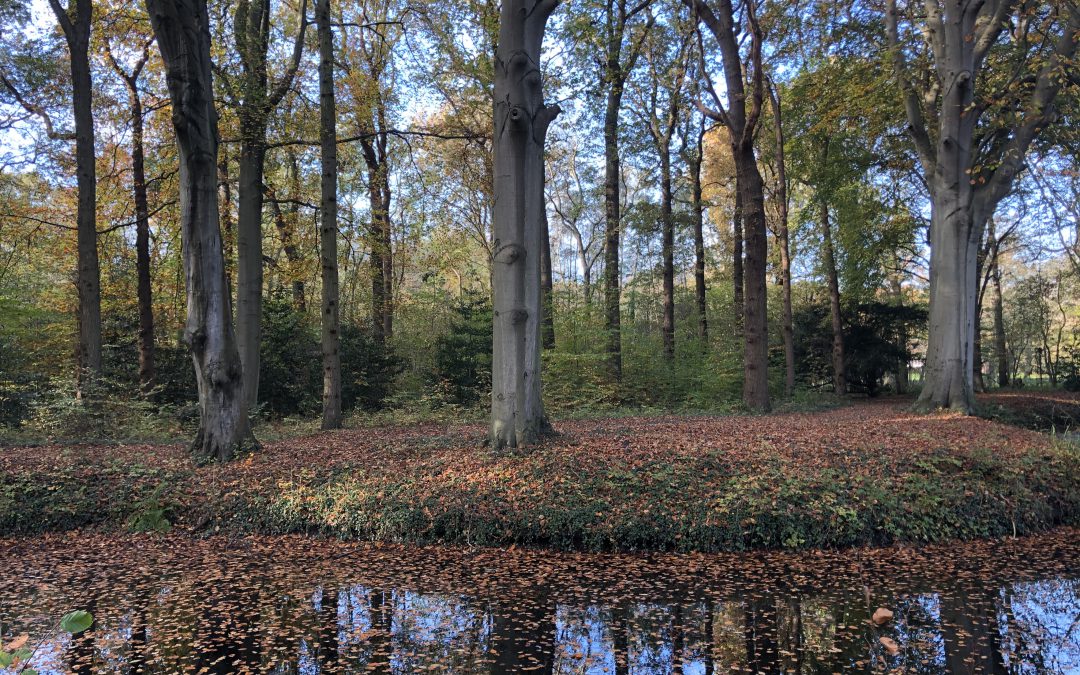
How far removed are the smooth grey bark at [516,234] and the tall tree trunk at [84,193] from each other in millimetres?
8700

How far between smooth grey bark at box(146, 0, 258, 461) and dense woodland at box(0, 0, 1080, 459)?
4 centimetres

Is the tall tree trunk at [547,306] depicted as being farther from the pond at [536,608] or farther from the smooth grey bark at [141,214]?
the pond at [536,608]

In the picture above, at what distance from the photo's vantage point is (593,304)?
744 inches

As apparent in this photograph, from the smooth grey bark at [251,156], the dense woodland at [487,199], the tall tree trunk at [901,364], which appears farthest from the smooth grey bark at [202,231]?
the tall tree trunk at [901,364]

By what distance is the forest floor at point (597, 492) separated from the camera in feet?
20.7

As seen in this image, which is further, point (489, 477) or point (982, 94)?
point (982, 94)

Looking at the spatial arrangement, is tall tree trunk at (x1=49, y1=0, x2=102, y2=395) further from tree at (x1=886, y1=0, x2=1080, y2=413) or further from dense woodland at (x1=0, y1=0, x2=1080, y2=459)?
tree at (x1=886, y1=0, x2=1080, y2=413)

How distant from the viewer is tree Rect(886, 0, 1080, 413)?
11875 mm

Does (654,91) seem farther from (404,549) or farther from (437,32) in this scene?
(404,549)

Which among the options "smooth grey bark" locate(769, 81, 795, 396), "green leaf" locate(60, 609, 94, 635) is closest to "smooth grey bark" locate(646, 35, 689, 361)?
"smooth grey bark" locate(769, 81, 795, 396)

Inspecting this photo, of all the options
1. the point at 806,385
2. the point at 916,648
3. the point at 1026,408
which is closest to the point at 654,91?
the point at 806,385

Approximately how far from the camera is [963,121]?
487 inches

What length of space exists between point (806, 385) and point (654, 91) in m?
11.8

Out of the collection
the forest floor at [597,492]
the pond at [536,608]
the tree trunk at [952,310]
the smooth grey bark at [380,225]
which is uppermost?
the smooth grey bark at [380,225]
